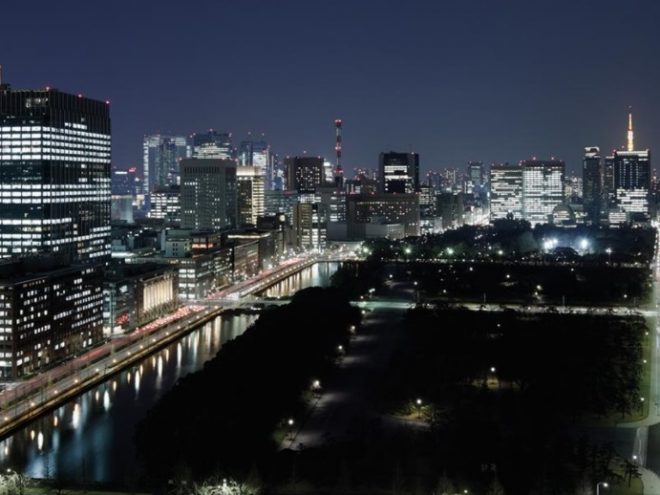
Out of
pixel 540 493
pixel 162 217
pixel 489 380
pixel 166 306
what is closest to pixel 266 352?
pixel 489 380

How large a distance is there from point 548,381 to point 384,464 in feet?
12.4

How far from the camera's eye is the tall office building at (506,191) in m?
55.5

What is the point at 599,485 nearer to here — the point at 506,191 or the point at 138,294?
the point at 138,294

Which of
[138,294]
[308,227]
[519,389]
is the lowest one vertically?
[519,389]

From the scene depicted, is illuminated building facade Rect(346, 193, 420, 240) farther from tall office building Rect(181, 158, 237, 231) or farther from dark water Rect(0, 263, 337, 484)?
dark water Rect(0, 263, 337, 484)

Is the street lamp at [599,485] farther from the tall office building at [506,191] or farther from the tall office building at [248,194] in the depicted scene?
the tall office building at [506,191]

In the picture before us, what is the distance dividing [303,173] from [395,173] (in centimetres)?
708

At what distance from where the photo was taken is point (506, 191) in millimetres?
55812

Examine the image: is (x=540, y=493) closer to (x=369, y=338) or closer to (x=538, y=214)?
(x=369, y=338)

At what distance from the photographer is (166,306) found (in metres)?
19.0

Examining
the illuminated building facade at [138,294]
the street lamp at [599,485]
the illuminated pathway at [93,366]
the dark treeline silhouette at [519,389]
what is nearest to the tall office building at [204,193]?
the illuminated pathway at [93,366]

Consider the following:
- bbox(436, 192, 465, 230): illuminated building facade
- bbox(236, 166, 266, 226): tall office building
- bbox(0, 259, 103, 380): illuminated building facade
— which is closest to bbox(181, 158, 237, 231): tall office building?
bbox(236, 166, 266, 226): tall office building

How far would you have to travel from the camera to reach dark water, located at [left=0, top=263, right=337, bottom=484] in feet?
30.5

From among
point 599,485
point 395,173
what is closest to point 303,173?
point 395,173
